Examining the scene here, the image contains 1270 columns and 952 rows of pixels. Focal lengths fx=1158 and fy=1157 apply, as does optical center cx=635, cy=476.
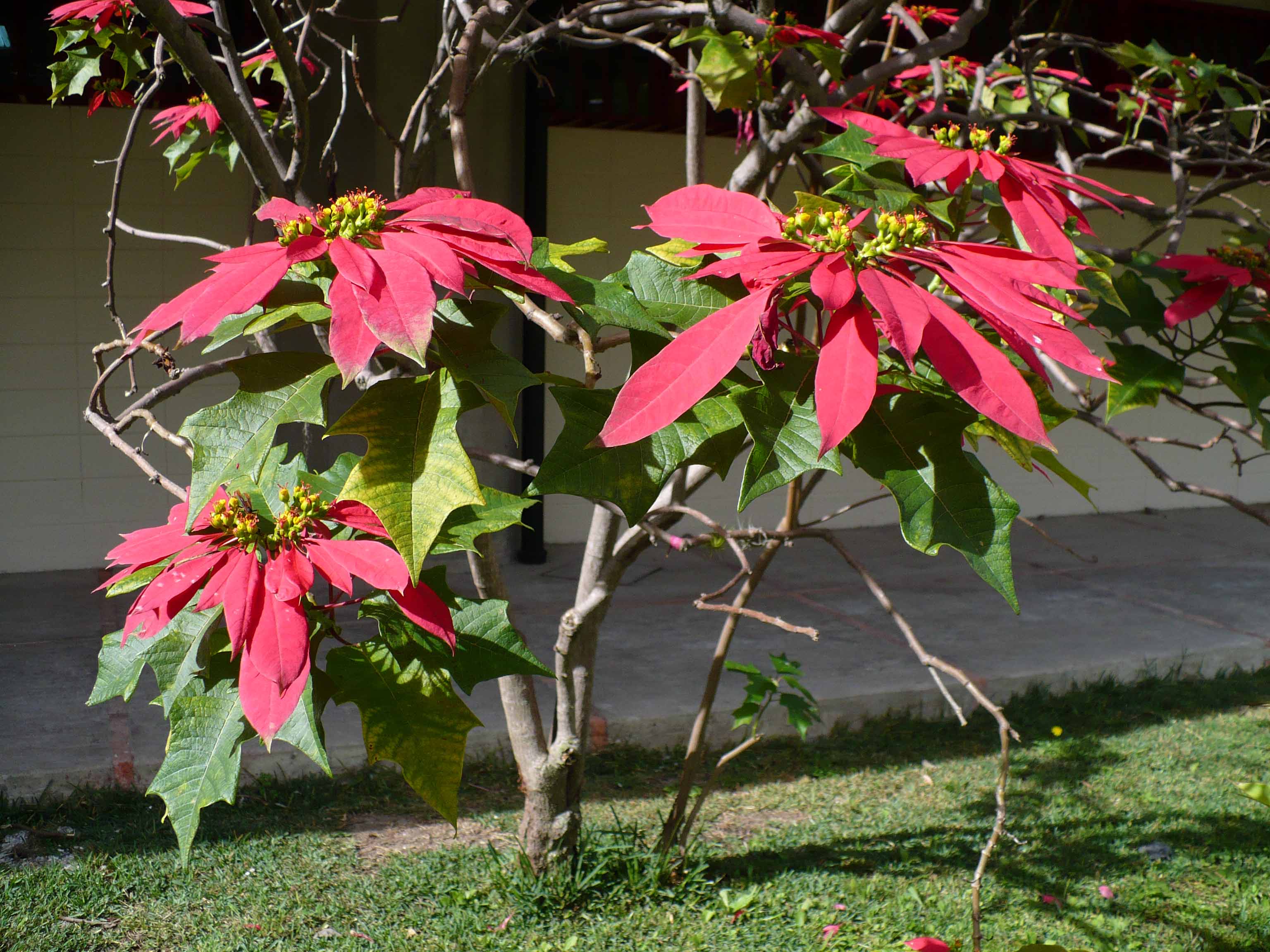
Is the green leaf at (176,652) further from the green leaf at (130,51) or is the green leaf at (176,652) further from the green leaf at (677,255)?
the green leaf at (130,51)

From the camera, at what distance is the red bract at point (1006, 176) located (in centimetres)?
112

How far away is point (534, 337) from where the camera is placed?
631 centimetres

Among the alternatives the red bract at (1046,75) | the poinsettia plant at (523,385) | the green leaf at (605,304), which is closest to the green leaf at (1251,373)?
the poinsettia plant at (523,385)

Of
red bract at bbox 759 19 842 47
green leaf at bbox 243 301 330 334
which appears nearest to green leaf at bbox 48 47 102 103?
red bract at bbox 759 19 842 47

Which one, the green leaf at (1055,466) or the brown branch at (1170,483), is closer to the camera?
the green leaf at (1055,466)

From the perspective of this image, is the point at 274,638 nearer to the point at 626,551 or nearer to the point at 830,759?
the point at 626,551

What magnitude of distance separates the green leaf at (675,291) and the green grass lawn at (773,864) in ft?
4.90

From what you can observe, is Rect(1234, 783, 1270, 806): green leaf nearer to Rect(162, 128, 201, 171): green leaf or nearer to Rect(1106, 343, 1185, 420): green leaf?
Rect(1106, 343, 1185, 420): green leaf

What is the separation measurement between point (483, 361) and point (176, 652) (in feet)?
2.45

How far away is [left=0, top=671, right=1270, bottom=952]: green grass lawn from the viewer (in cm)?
276

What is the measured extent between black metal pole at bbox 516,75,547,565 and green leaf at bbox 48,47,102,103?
11.1 ft

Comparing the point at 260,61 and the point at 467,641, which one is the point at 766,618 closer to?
the point at 467,641

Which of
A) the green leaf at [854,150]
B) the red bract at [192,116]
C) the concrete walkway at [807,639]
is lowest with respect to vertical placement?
the concrete walkway at [807,639]

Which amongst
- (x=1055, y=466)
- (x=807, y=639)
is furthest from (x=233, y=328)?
(x=807, y=639)
